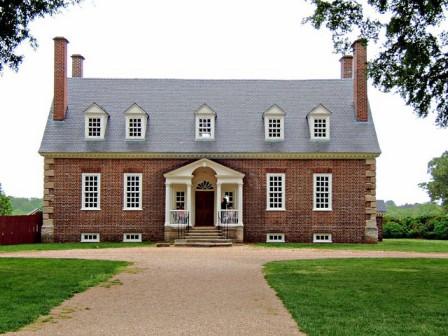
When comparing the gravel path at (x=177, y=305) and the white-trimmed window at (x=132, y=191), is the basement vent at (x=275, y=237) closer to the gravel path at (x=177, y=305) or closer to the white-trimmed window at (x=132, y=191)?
the white-trimmed window at (x=132, y=191)

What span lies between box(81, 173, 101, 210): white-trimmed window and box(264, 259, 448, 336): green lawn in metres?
16.3

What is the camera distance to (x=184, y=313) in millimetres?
12500

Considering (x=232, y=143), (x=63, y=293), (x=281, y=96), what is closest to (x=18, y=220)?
(x=232, y=143)

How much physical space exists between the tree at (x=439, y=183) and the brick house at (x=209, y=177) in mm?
46484

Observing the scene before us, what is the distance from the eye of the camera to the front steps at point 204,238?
32.3 metres

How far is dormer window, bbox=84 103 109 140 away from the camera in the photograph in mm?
36594

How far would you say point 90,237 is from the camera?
36156mm

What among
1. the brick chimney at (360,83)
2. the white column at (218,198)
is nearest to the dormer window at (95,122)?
the white column at (218,198)

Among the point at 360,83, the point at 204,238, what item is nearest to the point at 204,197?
the point at 204,238

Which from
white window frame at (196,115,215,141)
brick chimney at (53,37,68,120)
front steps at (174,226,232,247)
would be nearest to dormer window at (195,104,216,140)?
white window frame at (196,115,215,141)

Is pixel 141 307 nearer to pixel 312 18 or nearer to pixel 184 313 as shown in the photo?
pixel 184 313

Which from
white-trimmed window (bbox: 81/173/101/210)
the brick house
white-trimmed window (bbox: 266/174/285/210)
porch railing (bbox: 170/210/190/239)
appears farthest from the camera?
white-trimmed window (bbox: 266/174/285/210)

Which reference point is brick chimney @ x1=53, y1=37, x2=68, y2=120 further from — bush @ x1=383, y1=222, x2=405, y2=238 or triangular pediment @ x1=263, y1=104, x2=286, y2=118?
bush @ x1=383, y1=222, x2=405, y2=238

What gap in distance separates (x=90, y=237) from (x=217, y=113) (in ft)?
32.5
